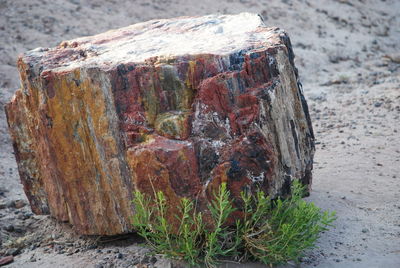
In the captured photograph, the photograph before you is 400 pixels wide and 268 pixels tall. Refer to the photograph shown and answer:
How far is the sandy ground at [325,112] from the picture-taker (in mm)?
4188

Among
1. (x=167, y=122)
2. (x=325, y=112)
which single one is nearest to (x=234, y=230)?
(x=167, y=122)

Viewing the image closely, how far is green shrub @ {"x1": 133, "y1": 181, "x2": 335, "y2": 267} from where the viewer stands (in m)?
3.53

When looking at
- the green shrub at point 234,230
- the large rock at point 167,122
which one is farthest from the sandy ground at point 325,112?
the large rock at point 167,122

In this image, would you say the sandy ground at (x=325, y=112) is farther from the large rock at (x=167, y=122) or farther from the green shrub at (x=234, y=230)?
the large rock at (x=167, y=122)

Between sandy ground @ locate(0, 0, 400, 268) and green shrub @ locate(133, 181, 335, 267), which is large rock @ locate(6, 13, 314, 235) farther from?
sandy ground @ locate(0, 0, 400, 268)

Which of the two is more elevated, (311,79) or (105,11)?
(105,11)

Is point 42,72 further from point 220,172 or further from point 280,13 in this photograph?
point 280,13

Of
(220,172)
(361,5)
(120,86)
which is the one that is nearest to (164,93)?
(120,86)

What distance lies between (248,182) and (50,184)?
5.34ft

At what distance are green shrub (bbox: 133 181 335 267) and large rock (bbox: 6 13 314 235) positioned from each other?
0.12 m

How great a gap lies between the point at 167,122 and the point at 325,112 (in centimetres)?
456

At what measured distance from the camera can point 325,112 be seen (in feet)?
25.7

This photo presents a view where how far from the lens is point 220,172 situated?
3621 mm

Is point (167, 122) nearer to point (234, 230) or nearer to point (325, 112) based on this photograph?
point (234, 230)
